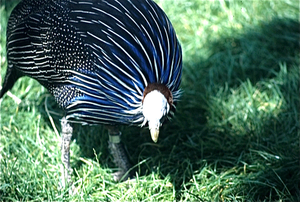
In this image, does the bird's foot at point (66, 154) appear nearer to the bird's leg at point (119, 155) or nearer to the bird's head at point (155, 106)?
the bird's leg at point (119, 155)

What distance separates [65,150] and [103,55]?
2.28 feet

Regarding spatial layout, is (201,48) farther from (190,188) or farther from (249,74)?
(190,188)

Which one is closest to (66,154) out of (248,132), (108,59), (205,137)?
(108,59)

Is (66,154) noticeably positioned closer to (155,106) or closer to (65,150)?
(65,150)

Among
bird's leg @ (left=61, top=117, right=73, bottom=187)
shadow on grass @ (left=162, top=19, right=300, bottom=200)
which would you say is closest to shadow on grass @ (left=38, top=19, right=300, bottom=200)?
shadow on grass @ (left=162, top=19, right=300, bottom=200)

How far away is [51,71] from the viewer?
289 centimetres

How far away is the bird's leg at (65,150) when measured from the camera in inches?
120

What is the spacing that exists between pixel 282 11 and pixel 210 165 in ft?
6.57

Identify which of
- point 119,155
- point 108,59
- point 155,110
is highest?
point 108,59

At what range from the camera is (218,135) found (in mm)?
3479

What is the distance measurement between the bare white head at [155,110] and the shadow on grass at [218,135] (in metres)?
0.58

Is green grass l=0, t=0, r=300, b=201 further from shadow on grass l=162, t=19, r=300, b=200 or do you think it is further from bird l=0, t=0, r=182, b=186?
bird l=0, t=0, r=182, b=186

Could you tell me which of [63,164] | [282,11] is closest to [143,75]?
[63,164]

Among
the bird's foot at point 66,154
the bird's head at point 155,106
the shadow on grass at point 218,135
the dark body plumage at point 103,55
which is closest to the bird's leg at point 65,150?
the bird's foot at point 66,154
